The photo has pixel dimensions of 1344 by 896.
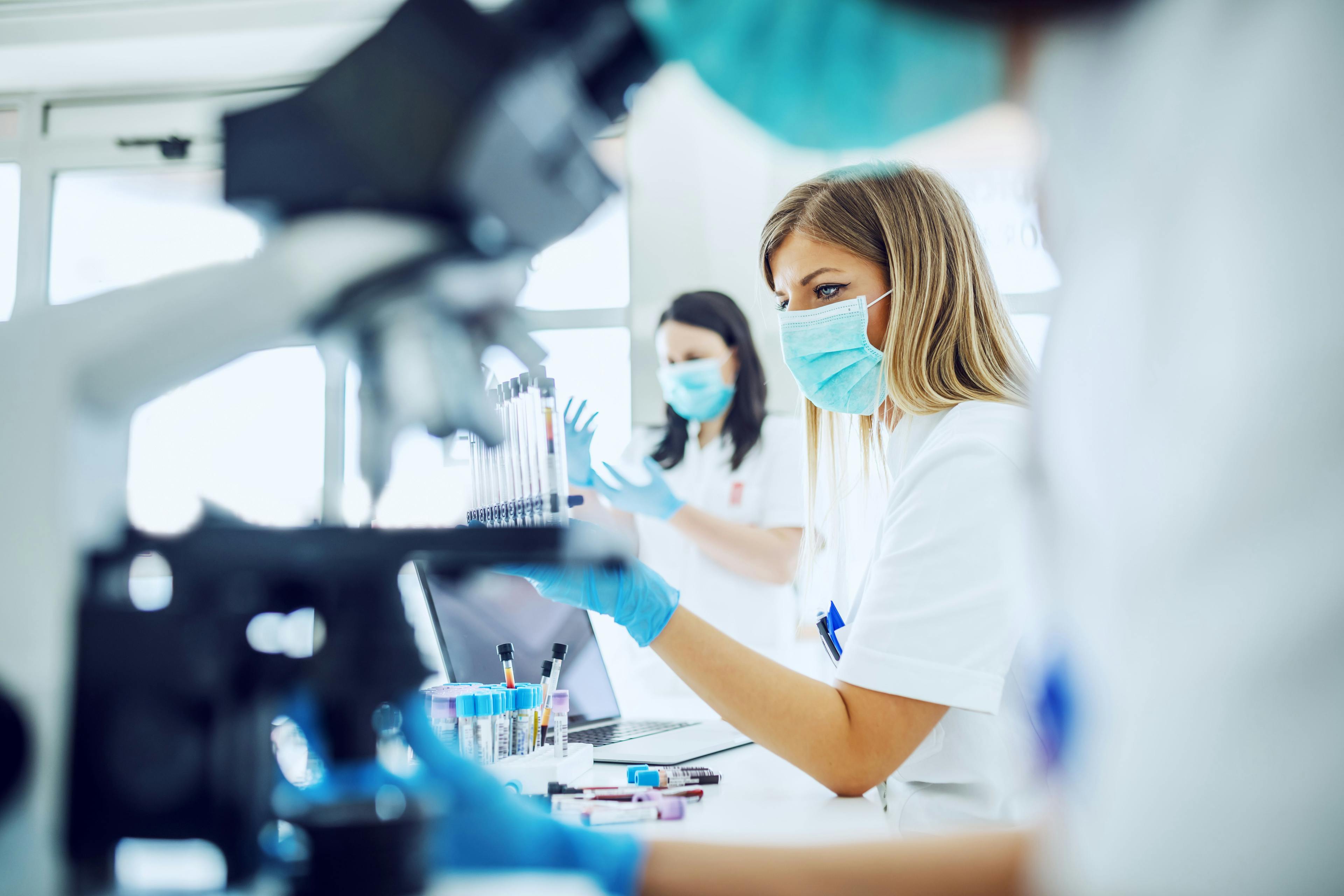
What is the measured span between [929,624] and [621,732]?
0.71m

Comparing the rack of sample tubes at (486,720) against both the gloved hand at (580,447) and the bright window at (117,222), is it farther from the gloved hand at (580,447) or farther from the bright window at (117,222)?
the bright window at (117,222)

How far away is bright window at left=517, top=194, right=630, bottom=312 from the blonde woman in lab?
7.87ft

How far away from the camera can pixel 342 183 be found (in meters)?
0.53

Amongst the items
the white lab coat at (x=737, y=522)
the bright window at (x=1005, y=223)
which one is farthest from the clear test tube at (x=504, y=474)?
the bright window at (x=1005, y=223)

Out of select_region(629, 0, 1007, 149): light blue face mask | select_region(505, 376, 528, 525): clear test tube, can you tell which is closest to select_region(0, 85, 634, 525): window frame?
select_region(505, 376, 528, 525): clear test tube

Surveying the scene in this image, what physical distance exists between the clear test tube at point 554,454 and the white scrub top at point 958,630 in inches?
15.3

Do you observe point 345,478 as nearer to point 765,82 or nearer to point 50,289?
point 765,82

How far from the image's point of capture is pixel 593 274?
357 centimetres

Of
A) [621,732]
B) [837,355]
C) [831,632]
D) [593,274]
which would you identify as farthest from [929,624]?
[593,274]

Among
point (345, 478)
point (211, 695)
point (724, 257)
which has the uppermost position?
point (724, 257)

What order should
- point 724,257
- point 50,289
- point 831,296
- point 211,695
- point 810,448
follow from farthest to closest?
point 50,289 < point 724,257 < point 810,448 < point 831,296 < point 211,695

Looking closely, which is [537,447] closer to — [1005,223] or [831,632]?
[831,632]

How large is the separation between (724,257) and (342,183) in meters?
2.95

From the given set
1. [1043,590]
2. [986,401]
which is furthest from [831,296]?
[1043,590]
